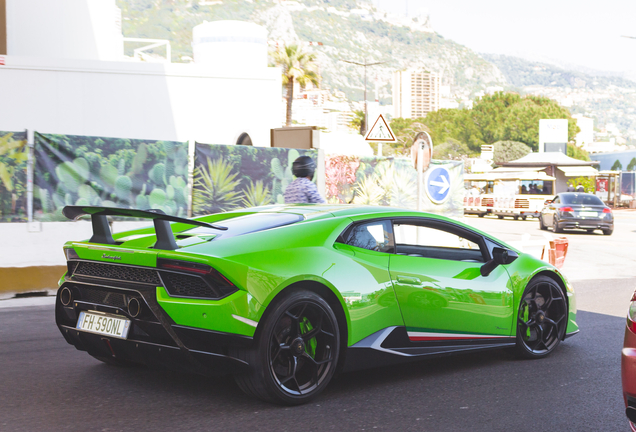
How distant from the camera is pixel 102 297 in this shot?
14.1 ft

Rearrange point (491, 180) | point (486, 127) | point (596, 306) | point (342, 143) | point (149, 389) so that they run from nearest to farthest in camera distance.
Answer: point (149, 389), point (596, 306), point (342, 143), point (491, 180), point (486, 127)

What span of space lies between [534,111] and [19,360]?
3756 inches

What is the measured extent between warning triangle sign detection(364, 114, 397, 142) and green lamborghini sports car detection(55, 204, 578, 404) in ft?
26.4

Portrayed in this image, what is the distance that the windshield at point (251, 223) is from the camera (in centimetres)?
446

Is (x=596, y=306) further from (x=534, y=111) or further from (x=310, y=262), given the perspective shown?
(x=534, y=111)

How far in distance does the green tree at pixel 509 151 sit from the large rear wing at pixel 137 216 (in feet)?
298

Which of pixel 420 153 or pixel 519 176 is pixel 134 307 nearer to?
pixel 420 153

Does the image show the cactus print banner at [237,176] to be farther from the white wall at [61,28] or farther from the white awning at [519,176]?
the white awning at [519,176]

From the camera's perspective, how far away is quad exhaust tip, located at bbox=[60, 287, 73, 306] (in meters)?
4.48

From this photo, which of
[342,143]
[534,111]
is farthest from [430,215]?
[534,111]

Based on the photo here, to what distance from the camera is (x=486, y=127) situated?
101 meters

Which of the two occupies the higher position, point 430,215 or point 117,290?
point 430,215

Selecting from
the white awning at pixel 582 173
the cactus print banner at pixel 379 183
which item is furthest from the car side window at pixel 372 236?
the white awning at pixel 582 173

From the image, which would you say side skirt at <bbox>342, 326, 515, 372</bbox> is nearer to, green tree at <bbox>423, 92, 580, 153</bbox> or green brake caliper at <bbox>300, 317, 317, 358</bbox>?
green brake caliper at <bbox>300, 317, 317, 358</bbox>
